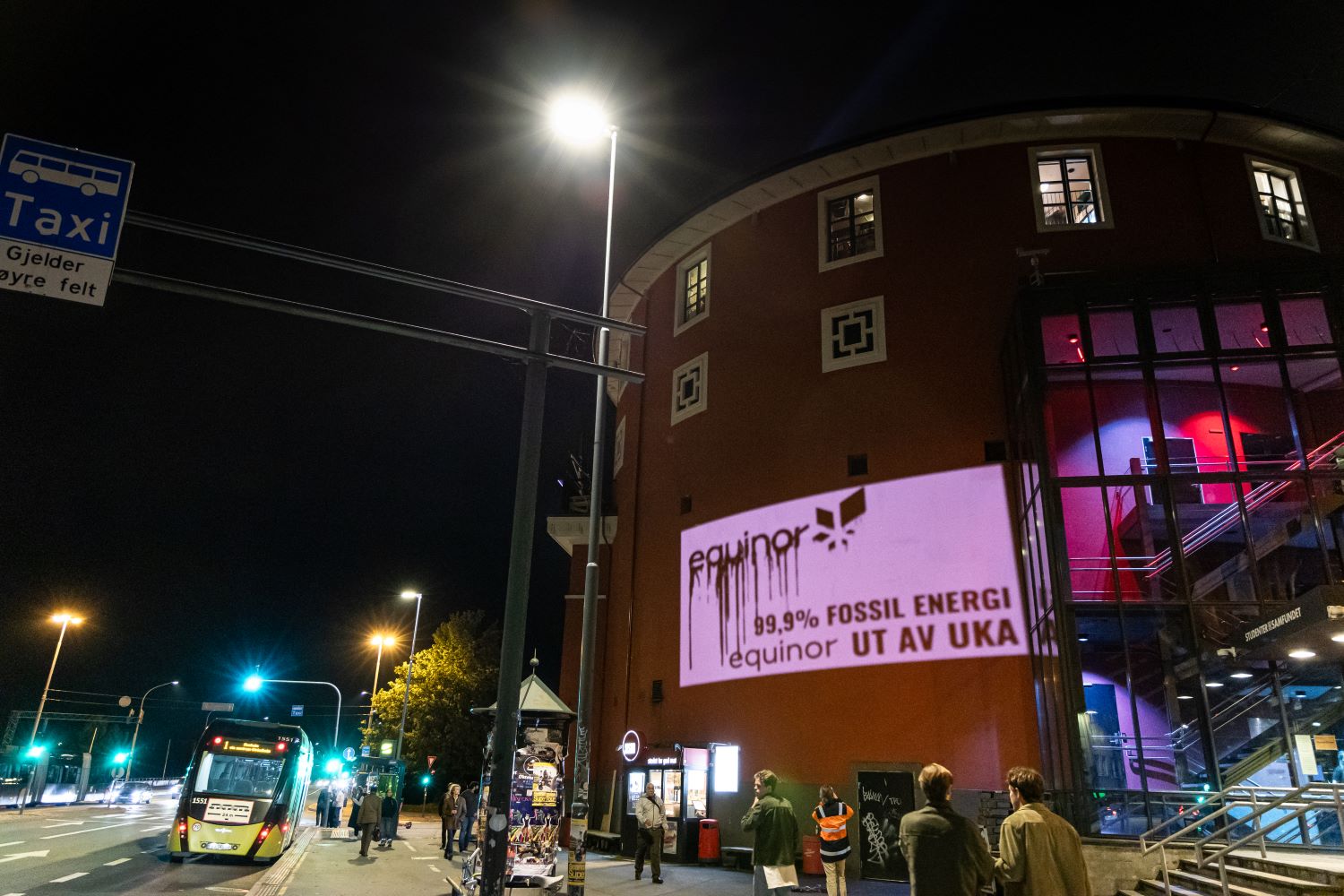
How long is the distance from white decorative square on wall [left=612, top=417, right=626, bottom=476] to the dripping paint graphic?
256 inches

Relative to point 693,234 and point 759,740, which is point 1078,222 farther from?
point 759,740

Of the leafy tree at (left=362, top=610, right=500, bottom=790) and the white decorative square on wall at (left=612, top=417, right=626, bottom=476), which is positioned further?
the leafy tree at (left=362, top=610, right=500, bottom=790)

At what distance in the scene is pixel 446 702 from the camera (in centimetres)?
4384


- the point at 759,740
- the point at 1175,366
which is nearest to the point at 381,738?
the point at 759,740

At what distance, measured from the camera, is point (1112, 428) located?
18.8m

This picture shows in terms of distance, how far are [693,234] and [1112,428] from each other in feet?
42.1

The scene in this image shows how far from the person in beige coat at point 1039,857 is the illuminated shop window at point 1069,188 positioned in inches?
679

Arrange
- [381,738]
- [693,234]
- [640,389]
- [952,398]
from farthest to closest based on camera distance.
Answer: [381,738]
[640,389]
[693,234]
[952,398]

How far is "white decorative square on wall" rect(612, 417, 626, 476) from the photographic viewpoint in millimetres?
27580

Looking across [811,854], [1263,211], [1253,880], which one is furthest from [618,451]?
[1253,880]

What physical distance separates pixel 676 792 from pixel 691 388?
431 inches

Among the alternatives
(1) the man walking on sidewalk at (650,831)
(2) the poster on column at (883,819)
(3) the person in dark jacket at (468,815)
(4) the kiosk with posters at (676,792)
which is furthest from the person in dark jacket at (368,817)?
(2) the poster on column at (883,819)

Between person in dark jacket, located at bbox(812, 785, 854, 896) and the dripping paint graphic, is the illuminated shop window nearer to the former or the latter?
the dripping paint graphic

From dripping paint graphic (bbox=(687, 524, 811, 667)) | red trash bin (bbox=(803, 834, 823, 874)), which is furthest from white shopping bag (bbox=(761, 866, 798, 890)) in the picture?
dripping paint graphic (bbox=(687, 524, 811, 667))
